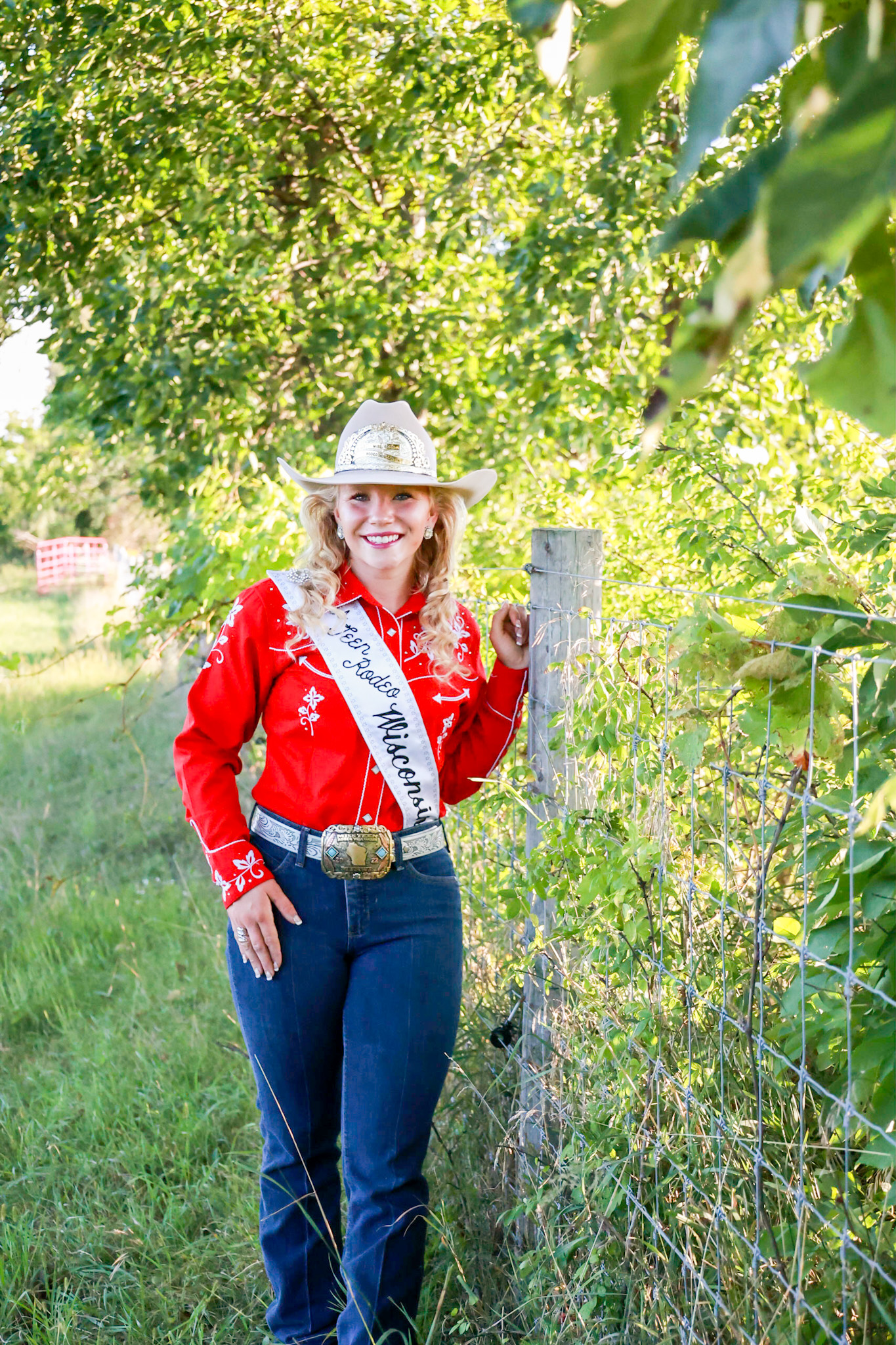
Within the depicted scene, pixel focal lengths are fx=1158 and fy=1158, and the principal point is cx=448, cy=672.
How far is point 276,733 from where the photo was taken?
8.58 ft

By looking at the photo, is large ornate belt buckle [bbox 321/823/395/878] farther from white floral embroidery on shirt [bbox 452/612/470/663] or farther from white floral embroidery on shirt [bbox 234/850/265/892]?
white floral embroidery on shirt [bbox 452/612/470/663]

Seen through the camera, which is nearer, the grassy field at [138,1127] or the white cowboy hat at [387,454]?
the white cowboy hat at [387,454]

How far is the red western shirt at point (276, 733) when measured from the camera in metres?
2.54

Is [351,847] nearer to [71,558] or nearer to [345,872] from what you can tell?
[345,872]

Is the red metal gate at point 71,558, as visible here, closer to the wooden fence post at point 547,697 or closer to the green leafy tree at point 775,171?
the wooden fence post at point 547,697

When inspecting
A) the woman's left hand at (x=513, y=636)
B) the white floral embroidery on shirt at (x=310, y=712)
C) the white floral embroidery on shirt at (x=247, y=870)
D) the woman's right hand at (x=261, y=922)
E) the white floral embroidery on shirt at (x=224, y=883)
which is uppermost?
the woman's left hand at (x=513, y=636)

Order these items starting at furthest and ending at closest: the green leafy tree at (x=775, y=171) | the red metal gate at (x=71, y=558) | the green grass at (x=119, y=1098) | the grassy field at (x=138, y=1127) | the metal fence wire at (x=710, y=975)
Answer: the red metal gate at (x=71, y=558) → the green grass at (x=119, y=1098) → the grassy field at (x=138, y=1127) → the metal fence wire at (x=710, y=975) → the green leafy tree at (x=775, y=171)

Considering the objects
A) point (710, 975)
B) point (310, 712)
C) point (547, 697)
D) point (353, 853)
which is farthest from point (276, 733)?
point (710, 975)

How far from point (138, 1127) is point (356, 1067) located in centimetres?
165

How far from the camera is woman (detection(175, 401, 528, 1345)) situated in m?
2.50

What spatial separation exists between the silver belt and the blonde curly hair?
1.37 feet

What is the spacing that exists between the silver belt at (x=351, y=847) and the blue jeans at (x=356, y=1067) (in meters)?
0.03

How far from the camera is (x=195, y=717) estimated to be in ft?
8.58

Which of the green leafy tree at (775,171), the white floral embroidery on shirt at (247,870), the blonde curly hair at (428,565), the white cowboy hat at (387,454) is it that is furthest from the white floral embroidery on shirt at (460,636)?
the green leafy tree at (775,171)
